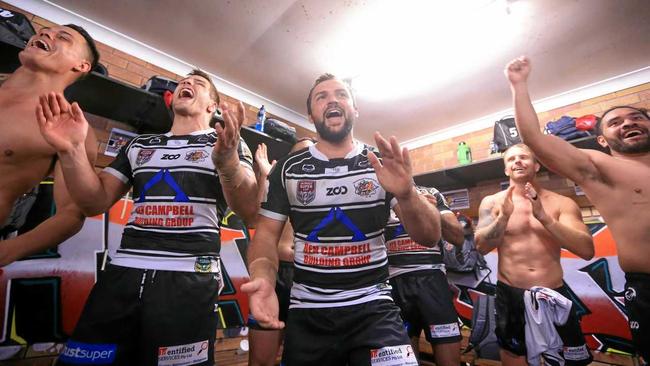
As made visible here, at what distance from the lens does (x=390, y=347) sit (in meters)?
1.10

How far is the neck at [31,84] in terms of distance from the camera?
1.76 metres

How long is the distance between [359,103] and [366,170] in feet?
10.6

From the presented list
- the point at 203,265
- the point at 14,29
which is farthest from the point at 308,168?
the point at 14,29

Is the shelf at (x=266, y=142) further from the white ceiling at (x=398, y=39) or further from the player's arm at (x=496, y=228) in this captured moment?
the player's arm at (x=496, y=228)

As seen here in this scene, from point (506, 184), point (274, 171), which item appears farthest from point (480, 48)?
point (274, 171)

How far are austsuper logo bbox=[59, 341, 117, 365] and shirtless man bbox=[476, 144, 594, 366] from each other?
285 cm

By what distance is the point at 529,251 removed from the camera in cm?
273

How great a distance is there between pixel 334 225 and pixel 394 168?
0.38 m

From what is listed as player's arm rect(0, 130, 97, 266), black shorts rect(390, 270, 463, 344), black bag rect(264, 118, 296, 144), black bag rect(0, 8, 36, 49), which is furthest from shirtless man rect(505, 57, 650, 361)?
black bag rect(0, 8, 36, 49)

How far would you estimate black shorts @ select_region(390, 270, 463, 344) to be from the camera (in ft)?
7.74

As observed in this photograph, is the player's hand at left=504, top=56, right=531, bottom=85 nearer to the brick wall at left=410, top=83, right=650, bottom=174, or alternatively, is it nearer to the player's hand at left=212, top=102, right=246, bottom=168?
the player's hand at left=212, top=102, right=246, bottom=168

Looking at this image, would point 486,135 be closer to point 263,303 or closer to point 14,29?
point 263,303

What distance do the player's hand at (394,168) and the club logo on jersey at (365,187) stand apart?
194 mm

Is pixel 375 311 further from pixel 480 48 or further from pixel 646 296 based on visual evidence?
pixel 480 48
